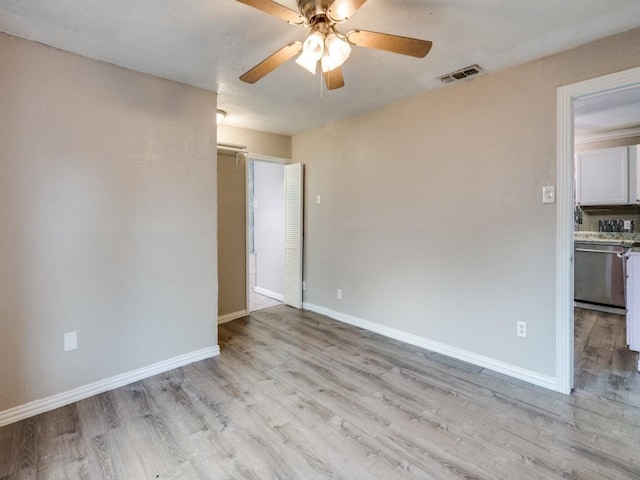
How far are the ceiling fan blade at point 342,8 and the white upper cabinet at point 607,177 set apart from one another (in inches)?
→ 188

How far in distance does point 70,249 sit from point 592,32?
3.72 meters

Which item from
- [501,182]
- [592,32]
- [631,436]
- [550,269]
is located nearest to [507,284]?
[550,269]

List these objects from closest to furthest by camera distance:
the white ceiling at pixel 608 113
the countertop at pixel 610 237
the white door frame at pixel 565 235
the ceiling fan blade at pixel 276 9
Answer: the ceiling fan blade at pixel 276 9, the white door frame at pixel 565 235, the white ceiling at pixel 608 113, the countertop at pixel 610 237

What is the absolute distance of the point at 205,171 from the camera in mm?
2930

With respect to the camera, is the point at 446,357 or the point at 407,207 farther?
the point at 407,207

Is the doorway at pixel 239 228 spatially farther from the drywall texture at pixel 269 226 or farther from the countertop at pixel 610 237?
the countertop at pixel 610 237

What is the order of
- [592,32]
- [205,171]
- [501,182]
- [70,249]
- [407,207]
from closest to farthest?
[592,32], [70,249], [501,182], [205,171], [407,207]

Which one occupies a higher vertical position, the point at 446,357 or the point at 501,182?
the point at 501,182

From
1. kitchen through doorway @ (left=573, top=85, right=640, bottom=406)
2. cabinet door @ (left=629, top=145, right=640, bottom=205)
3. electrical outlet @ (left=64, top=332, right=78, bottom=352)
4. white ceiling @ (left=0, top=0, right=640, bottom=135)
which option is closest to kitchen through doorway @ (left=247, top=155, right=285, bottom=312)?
white ceiling @ (left=0, top=0, right=640, bottom=135)

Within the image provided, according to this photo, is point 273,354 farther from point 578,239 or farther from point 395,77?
point 578,239

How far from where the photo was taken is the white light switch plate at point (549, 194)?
2.32m

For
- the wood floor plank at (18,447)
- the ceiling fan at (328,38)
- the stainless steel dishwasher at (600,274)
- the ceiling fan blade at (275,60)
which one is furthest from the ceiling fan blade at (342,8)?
the stainless steel dishwasher at (600,274)

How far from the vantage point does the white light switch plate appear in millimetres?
2316

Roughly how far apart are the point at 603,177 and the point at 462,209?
10.4 ft
